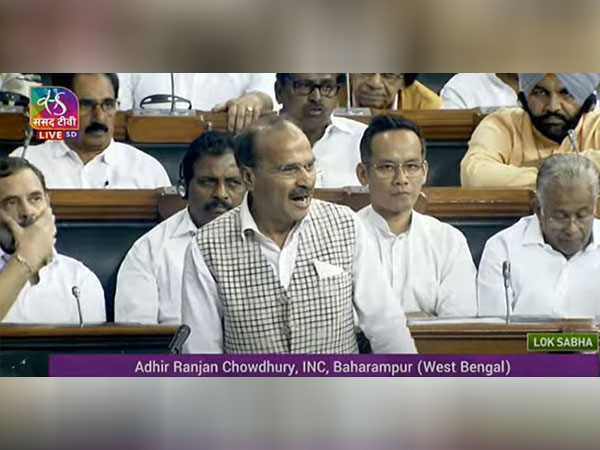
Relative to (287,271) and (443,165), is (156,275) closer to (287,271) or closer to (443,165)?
(287,271)

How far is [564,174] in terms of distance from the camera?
3.62 m

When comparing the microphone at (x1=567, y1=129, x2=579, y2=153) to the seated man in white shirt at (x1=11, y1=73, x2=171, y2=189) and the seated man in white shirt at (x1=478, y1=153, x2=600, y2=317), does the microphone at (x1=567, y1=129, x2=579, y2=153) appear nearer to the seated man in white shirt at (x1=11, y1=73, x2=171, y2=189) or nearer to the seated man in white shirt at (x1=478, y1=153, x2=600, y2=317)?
the seated man in white shirt at (x1=478, y1=153, x2=600, y2=317)

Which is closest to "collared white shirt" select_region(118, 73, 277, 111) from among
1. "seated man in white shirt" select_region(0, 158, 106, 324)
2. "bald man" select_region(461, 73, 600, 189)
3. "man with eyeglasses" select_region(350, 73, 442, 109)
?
"man with eyeglasses" select_region(350, 73, 442, 109)

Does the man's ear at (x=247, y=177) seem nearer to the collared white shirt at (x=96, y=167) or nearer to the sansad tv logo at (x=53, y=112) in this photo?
the collared white shirt at (x=96, y=167)

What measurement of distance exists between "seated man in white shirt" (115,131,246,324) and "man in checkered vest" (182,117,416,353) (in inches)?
1.6

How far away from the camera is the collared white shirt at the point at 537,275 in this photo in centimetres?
→ 363

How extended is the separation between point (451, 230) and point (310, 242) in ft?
1.28

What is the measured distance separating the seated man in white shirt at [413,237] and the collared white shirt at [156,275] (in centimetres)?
52

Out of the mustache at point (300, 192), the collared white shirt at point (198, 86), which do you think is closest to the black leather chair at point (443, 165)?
the mustache at point (300, 192)
